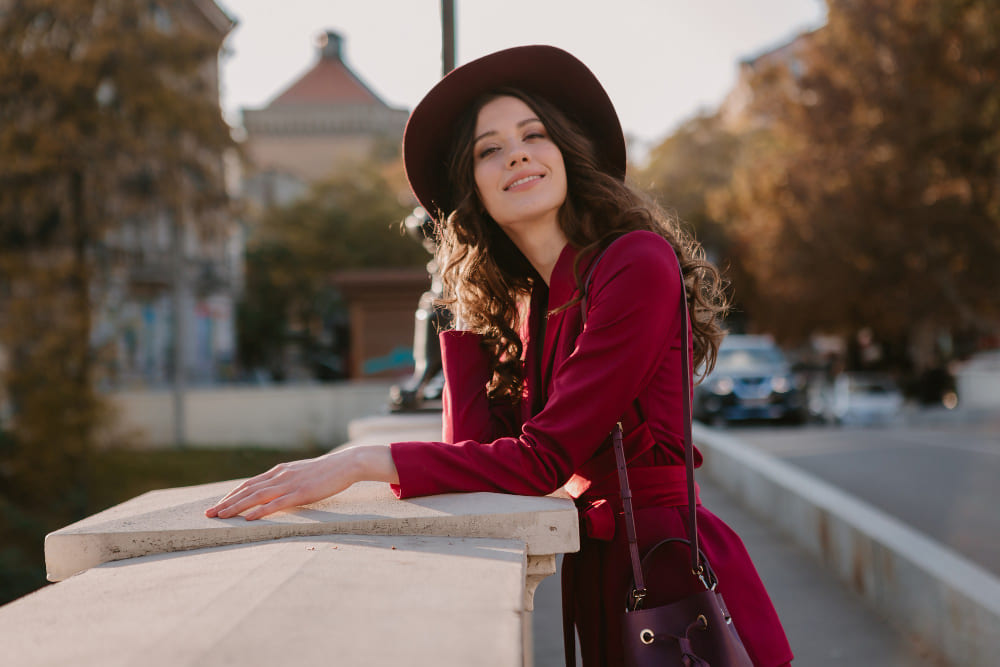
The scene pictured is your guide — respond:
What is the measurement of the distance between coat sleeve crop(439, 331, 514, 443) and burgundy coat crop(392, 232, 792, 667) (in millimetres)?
315

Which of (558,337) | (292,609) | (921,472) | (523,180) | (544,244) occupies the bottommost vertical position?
(921,472)

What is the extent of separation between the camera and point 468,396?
237cm

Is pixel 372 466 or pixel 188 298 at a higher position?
pixel 188 298

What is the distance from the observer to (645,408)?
2.01 metres

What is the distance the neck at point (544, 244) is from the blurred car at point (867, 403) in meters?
23.3

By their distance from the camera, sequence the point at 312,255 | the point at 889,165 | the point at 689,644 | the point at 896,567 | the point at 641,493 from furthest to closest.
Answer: the point at 312,255 → the point at 889,165 → the point at 896,567 → the point at 641,493 → the point at 689,644

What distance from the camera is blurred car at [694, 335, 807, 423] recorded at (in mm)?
20406

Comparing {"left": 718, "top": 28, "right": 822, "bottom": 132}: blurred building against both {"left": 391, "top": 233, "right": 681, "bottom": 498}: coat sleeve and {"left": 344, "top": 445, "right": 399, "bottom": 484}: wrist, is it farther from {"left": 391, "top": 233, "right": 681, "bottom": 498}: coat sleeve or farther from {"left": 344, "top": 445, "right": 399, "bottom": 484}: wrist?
{"left": 344, "top": 445, "right": 399, "bottom": 484}: wrist

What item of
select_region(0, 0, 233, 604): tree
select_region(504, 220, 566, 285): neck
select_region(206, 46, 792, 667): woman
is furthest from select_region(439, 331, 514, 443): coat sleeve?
select_region(0, 0, 233, 604): tree

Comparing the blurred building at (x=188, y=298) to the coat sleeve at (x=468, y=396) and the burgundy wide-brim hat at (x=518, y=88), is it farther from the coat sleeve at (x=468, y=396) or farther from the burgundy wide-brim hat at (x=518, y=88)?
the coat sleeve at (x=468, y=396)

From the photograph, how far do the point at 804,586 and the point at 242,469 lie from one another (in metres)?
13.6

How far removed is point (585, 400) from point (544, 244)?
1.98 feet

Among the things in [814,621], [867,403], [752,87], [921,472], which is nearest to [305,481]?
[814,621]

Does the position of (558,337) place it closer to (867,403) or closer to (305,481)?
(305,481)
